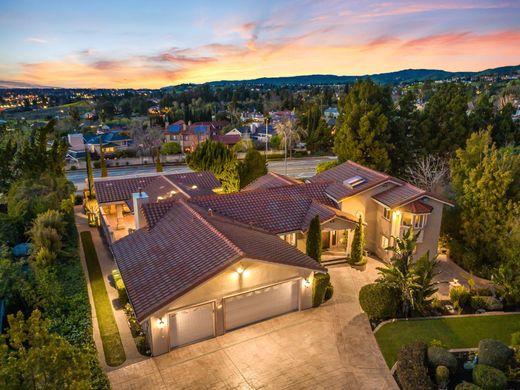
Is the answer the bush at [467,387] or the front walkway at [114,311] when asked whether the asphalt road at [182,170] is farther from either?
the bush at [467,387]

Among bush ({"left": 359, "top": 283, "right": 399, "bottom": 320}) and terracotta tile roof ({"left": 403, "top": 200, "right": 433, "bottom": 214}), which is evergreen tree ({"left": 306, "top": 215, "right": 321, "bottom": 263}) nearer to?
bush ({"left": 359, "top": 283, "right": 399, "bottom": 320})

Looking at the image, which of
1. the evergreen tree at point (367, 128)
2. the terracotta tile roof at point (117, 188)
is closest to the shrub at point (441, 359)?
the terracotta tile roof at point (117, 188)

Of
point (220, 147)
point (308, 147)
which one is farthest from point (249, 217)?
point (308, 147)

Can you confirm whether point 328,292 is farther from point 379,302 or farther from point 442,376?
point 442,376

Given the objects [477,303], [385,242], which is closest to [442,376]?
[477,303]

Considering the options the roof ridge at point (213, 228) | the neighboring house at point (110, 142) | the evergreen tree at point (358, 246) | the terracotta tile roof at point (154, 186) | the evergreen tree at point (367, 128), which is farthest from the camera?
the neighboring house at point (110, 142)

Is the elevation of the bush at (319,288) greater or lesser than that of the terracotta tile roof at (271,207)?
lesser

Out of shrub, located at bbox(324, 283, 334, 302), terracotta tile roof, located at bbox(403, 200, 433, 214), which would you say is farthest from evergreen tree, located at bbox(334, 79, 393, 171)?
shrub, located at bbox(324, 283, 334, 302)
